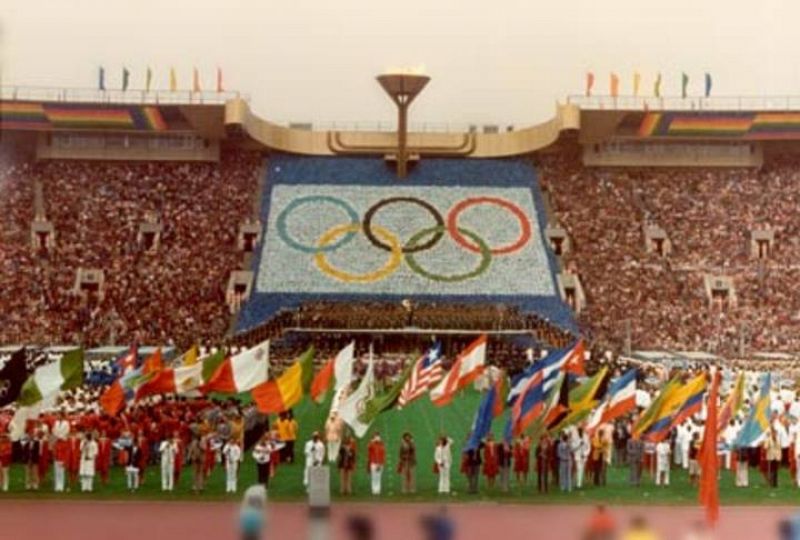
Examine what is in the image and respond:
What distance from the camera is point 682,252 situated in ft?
197

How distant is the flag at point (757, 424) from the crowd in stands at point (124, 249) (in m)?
31.7

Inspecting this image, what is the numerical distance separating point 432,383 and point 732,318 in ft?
97.6

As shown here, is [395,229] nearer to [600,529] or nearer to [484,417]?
[484,417]

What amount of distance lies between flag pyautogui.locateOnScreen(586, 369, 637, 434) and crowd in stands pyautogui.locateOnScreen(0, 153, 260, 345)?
3007cm

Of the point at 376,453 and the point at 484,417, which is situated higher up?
the point at 484,417

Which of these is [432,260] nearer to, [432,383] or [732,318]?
[732,318]

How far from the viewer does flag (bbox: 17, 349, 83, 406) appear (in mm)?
24719

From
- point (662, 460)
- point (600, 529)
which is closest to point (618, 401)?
point (662, 460)

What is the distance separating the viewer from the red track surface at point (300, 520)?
2017 centimetres

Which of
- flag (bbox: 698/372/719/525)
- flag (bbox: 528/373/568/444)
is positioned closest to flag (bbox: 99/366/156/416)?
flag (bbox: 528/373/568/444)

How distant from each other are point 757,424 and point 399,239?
3599cm

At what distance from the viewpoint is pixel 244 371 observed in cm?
2555

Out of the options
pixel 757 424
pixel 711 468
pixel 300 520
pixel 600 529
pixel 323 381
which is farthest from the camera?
pixel 323 381

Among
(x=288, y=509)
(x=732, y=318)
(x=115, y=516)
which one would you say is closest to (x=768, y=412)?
(x=288, y=509)
